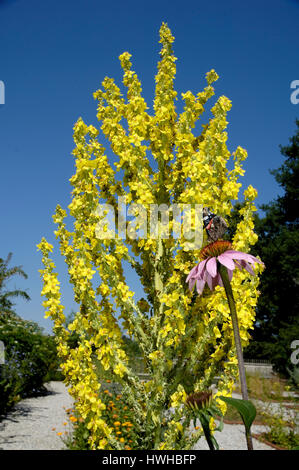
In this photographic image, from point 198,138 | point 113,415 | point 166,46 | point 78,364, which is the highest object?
point 166,46

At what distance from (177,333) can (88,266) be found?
68cm

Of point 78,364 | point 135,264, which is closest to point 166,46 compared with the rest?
point 135,264

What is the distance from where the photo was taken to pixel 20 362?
10.2 meters

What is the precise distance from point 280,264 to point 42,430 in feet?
54.7

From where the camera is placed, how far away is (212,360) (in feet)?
8.11

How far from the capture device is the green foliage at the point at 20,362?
9000 millimetres

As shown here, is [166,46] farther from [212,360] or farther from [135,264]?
[212,360]

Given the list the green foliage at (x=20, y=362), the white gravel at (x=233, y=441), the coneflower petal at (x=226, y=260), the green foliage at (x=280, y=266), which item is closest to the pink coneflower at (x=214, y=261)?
the coneflower petal at (x=226, y=260)

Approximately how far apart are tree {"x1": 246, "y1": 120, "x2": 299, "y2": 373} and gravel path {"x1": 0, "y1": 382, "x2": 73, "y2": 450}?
12250mm

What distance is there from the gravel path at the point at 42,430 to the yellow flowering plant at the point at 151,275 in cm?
442

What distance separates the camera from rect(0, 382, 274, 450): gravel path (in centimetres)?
652
